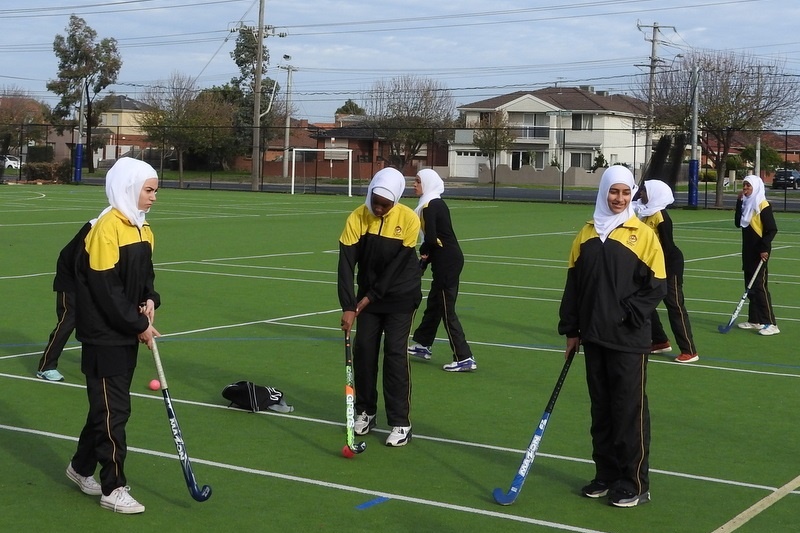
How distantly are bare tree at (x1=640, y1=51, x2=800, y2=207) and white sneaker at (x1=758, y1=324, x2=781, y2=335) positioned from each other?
33.5 meters

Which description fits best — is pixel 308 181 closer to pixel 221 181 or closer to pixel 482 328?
pixel 221 181

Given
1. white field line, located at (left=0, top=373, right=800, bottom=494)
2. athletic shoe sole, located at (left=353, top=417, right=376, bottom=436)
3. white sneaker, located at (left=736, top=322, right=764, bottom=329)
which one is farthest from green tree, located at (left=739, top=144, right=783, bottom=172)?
athletic shoe sole, located at (left=353, top=417, right=376, bottom=436)

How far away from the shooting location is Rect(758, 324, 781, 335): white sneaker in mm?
13328

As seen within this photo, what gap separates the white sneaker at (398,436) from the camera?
790 cm

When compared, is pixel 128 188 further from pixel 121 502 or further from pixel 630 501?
pixel 630 501

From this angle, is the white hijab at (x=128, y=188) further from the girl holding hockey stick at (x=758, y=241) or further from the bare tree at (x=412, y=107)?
the bare tree at (x=412, y=107)

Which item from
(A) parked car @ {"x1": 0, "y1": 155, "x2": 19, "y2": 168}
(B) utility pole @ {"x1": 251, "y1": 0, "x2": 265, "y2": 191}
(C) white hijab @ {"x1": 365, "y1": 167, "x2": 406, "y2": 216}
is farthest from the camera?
(A) parked car @ {"x1": 0, "y1": 155, "x2": 19, "y2": 168}

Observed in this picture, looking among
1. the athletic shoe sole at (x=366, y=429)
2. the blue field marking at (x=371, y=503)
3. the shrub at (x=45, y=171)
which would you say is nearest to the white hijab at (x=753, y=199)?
the athletic shoe sole at (x=366, y=429)

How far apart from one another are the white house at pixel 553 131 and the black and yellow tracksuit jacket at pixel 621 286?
3178 inches

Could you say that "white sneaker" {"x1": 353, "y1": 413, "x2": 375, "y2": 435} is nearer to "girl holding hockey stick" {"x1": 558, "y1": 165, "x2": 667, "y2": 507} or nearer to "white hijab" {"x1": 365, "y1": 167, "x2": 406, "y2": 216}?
"white hijab" {"x1": 365, "y1": 167, "x2": 406, "y2": 216}

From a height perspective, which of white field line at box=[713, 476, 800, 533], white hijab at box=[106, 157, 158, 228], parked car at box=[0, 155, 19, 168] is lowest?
white field line at box=[713, 476, 800, 533]

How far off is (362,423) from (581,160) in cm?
8606

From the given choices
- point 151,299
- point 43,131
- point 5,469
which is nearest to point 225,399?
point 5,469

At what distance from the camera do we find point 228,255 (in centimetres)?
2197
